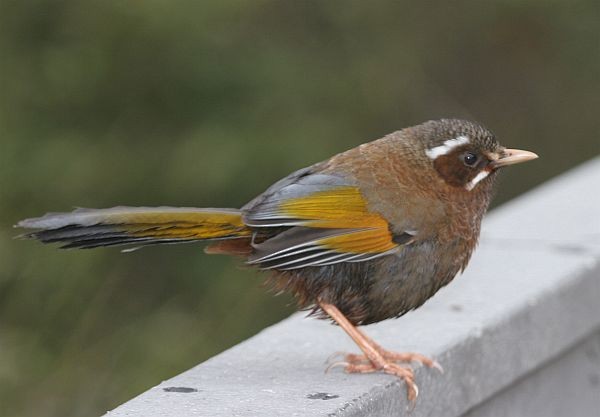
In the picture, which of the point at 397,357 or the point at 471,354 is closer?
the point at 397,357

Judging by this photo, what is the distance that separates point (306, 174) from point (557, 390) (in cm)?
122

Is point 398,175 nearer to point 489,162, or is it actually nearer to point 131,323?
point 489,162

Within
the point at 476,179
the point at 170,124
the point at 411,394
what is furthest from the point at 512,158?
the point at 170,124

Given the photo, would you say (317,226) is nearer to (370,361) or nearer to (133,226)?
(370,361)

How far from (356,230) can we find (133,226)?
2.21 ft

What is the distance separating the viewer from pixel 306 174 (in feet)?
14.4

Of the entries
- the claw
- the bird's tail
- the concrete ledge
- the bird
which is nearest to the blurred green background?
the concrete ledge

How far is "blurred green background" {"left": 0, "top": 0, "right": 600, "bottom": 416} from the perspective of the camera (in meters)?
6.16

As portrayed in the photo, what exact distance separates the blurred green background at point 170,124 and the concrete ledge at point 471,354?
120 centimetres

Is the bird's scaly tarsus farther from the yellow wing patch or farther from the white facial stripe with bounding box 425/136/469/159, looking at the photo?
the white facial stripe with bounding box 425/136/469/159

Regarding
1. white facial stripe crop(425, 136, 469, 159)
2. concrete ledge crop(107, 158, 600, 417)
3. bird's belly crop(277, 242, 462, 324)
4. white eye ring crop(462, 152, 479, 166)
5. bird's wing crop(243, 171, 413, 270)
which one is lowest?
concrete ledge crop(107, 158, 600, 417)

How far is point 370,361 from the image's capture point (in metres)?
4.12

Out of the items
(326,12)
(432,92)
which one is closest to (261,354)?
(326,12)

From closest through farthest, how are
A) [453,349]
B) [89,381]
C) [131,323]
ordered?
1. [453,349]
2. [89,381]
3. [131,323]
